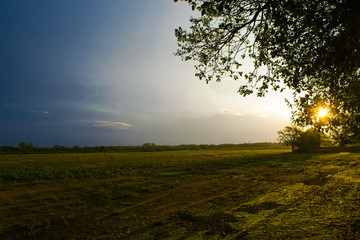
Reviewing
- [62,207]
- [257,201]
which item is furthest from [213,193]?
[62,207]

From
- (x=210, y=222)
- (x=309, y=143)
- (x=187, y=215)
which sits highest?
(x=309, y=143)

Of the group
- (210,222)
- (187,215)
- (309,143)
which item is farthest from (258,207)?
(309,143)

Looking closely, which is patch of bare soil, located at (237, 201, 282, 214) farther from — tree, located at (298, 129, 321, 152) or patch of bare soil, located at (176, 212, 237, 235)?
tree, located at (298, 129, 321, 152)

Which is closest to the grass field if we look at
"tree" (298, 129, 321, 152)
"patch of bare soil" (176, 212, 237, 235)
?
"patch of bare soil" (176, 212, 237, 235)

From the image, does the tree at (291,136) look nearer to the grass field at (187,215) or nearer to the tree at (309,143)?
the tree at (309,143)

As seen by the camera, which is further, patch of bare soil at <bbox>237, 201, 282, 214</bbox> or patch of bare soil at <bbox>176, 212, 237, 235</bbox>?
patch of bare soil at <bbox>237, 201, 282, 214</bbox>

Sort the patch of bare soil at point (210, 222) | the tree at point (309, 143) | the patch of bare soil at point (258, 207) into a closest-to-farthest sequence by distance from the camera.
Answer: the patch of bare soil at point (210, 222) < the patch of bare soil at point (258, 207) < the tree at point (309, 143)

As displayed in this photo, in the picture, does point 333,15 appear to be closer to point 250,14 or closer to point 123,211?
point 250,14

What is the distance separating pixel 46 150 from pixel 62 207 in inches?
4137

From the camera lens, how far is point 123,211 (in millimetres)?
8375

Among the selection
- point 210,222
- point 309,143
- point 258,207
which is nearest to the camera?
point 210,222

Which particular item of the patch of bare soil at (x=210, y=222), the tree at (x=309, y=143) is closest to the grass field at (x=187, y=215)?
the patch of bare soil at (x=210, y=222)

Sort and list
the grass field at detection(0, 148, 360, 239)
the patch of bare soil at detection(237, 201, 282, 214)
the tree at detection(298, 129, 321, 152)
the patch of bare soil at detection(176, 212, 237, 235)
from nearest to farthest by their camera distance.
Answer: the grass field at detection(0, 148, 360, 239)
the patch of bare soil at detection(176, 212, 237, 235)
the patch of bare soil at detection(237, 201, 282, 214)
the tree at detection(298, 129, 321, 152)

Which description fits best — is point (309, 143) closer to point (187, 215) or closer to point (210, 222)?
point (187, 215)
